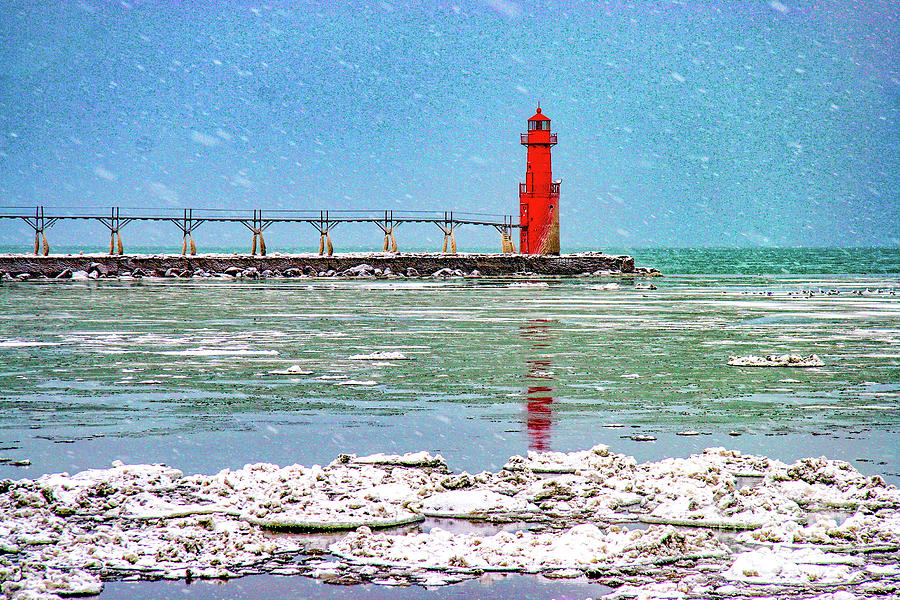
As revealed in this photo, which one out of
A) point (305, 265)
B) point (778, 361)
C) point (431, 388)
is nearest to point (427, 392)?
point (431, 388)

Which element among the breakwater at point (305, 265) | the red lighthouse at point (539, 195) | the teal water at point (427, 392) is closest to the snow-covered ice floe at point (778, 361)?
the teal water at point (427, 392)

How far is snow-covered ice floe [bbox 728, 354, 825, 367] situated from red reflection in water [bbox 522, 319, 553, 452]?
105 inches

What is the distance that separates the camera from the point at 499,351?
49.5 feet

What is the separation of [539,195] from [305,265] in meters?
15.0

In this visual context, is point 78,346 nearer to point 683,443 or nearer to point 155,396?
point 155,396

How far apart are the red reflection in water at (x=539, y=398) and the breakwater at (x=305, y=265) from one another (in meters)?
39.3

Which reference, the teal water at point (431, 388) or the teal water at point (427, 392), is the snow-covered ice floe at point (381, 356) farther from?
the teal water at point (427, 392)

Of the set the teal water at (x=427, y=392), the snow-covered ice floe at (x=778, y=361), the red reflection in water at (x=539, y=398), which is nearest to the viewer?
the teal water at (x=427, y=392)

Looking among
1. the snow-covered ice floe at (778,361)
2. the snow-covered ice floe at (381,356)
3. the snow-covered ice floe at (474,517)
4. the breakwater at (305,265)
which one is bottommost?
the snow-covered ice floe at (474,517)

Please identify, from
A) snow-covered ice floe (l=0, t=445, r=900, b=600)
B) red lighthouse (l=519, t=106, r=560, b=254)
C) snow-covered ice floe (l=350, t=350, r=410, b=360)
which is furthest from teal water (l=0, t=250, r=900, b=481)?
red lighthouse (l=519, t=106, r=560, b=254)

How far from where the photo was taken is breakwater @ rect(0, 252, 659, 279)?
5262 cm

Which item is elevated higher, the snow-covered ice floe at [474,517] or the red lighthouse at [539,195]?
the red lighthouse at [539,195]

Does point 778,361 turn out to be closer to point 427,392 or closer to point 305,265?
point 427,392

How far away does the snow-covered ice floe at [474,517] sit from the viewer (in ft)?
15.5
